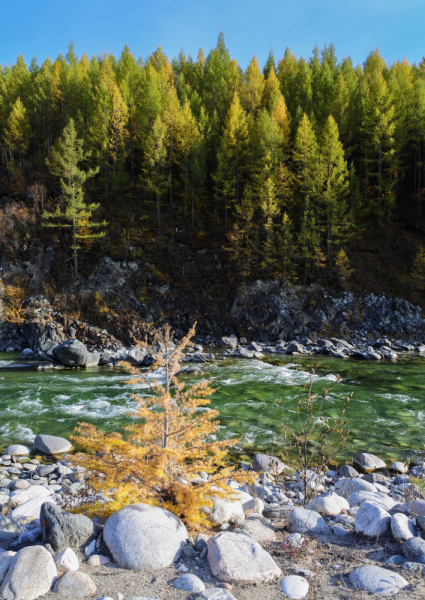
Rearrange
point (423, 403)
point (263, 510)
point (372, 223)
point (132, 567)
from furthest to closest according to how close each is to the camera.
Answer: point (372, 223), point (423, 403), point (263, 510), point (132, 567)

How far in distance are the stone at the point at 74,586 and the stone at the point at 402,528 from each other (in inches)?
124

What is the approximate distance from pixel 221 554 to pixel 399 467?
6.21m

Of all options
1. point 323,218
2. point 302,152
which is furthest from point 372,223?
point 302,152

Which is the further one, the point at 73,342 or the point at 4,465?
the point at 73,342

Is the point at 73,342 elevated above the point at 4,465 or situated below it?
above

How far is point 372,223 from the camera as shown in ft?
119

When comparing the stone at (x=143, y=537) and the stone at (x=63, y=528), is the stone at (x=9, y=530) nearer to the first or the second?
the stone at (x=63, y=528)

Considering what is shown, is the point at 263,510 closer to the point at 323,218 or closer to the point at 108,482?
the point at 108,482

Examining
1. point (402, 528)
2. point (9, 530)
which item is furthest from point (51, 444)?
point (402, 528)

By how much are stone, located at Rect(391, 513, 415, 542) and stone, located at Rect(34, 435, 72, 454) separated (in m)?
7.84

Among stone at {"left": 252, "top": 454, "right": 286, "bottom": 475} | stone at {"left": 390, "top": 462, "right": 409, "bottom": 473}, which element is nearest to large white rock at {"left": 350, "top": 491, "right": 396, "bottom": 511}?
stone at {"left": 252, "top": 454, "right": 286, "bottom": 475}

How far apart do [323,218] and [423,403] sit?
2415 centimetres

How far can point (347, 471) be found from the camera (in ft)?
24.9

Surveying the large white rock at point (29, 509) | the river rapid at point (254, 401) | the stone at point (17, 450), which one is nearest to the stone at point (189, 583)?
the large white rock at point (29, 509)
